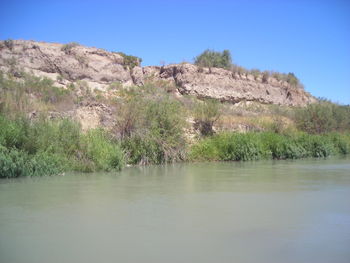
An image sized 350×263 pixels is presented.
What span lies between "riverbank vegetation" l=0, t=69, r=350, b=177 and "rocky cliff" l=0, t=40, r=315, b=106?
4.23 metres

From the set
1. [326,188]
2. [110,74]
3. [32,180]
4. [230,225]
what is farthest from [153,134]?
[110,74]

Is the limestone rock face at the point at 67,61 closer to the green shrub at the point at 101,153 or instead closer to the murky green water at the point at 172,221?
the green shrub at the point at 101,153

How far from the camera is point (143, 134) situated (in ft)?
61.9

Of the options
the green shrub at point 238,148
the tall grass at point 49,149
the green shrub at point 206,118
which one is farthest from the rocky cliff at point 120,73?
the tall grass at point 49,149

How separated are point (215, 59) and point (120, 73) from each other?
38.4 feet

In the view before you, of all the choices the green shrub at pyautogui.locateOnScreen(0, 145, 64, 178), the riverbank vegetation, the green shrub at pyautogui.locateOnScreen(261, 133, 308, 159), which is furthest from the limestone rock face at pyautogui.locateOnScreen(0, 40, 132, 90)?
the green shrub at pyautogui.locateOnScreen(0, 145, 64, 178)

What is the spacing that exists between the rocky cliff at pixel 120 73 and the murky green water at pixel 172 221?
2438cm

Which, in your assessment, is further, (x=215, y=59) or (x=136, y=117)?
(x=215, y=59)

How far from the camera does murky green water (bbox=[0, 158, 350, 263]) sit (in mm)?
5684

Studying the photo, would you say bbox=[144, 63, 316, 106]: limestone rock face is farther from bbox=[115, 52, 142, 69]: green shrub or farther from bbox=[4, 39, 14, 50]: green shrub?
bbox=[4, 39, 14, 50]: green shrub

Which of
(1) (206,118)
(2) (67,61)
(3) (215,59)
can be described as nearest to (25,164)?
(1) (206,118)

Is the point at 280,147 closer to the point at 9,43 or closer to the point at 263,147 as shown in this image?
the point at 263,147

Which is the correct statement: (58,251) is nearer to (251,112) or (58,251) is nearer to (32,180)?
(32,180)

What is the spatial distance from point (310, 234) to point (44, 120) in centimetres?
1121
